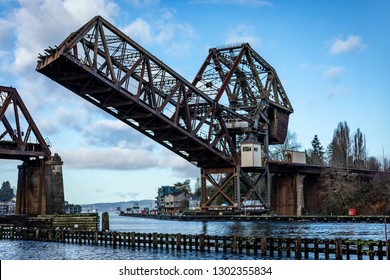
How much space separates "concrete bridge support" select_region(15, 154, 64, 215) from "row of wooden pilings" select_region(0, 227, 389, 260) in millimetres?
4253

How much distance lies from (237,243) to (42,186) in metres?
26.0

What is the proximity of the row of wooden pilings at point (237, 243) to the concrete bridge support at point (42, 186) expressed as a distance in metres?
4.25

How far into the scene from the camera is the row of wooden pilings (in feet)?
91.8

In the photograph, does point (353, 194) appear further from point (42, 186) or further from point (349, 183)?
point (42, 186)

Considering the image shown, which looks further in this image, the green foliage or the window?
the green foliage

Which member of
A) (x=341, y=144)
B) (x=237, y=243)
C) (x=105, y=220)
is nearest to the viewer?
(x=237, y=243)

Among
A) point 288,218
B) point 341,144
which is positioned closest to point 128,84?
point 288,218

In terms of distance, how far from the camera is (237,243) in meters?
36.8

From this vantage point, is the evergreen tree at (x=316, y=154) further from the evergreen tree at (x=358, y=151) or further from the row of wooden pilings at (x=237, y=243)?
the row of wooden pilings at (x=237, y=243)

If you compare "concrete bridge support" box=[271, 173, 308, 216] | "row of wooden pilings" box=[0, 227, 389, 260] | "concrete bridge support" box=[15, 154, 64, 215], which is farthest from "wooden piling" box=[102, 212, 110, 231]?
"concrete bridge support" box=[271, 173, 308, 216]

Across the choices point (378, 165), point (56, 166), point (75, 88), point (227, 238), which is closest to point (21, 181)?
point (56, 166)

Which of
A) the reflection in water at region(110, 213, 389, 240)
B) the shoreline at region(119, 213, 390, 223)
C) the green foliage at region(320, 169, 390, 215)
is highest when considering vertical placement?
the green foliage at region(320, 169, 390, 215)

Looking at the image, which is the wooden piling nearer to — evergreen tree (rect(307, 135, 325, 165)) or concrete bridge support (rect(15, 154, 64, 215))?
concrete bridge support (rect(15, 154, 64, 215))
